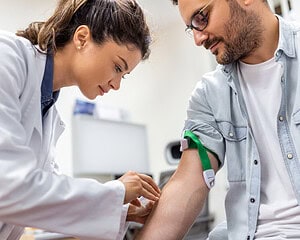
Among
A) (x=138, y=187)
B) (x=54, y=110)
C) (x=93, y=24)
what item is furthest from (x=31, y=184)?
(x=93, y=24)

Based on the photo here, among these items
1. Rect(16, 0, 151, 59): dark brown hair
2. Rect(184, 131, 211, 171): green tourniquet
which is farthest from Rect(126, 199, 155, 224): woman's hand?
Rect(16, 0, 151, 59): dark brown hair

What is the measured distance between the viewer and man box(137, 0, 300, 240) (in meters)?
1.21

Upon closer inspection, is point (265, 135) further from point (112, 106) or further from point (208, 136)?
point (112, 106)

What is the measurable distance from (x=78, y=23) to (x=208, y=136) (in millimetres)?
549

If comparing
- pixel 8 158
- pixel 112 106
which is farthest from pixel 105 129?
pixel 8 158

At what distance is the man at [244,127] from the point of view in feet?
3.96

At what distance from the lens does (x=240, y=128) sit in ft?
4.27

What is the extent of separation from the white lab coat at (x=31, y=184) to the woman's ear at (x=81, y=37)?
14 centimetres

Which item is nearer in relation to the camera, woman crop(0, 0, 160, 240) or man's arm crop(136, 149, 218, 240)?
woman crop(0, 0, 160, 240)

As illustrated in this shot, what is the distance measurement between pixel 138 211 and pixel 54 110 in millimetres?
431

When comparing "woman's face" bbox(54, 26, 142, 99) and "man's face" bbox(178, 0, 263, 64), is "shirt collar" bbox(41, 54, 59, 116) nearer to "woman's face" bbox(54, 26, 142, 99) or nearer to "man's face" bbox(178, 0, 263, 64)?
"woman's face" bbox(54, 26, 142, 99)

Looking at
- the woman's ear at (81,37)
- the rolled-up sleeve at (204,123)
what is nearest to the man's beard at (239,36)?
the rolled-up sleeve at (204,123)

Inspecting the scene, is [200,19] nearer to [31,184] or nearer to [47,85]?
[47,85]

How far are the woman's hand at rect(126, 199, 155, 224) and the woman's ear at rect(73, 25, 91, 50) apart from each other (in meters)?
0.51
